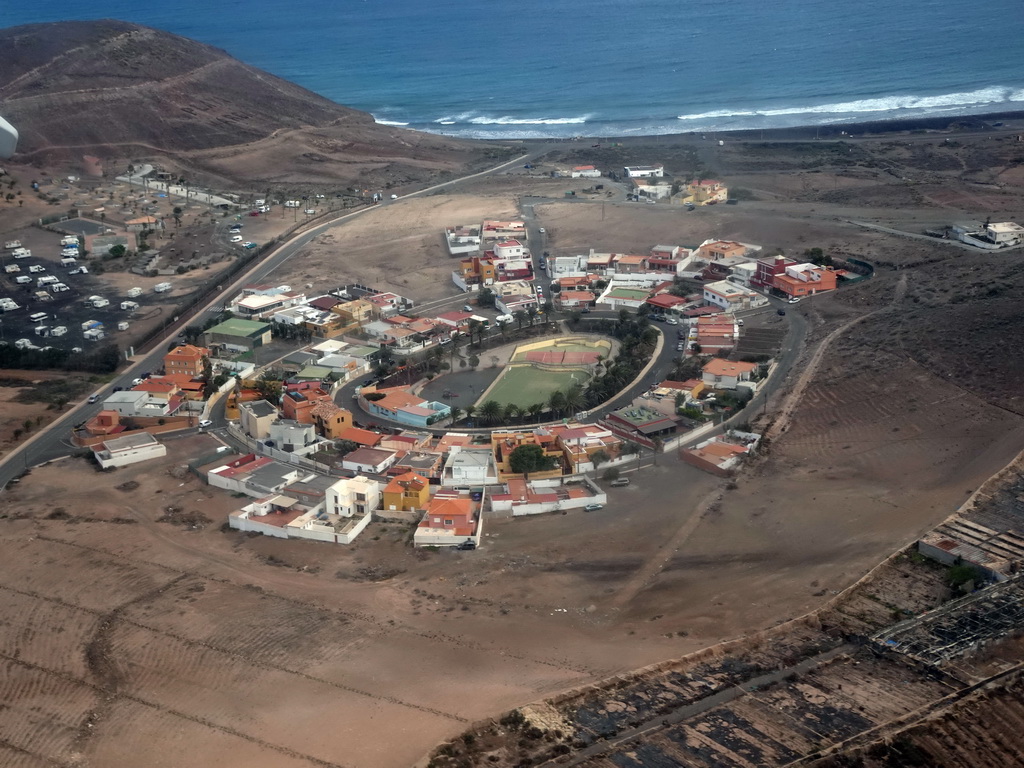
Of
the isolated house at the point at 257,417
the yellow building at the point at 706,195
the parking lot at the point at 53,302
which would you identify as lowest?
the isolated house at the point at 257,417

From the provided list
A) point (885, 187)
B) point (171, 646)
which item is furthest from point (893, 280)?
point (171, 646)

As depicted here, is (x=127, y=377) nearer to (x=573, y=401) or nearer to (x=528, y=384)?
(x=528, y=384)

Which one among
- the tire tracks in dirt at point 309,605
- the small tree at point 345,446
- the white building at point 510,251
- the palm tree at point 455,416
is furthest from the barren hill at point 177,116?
the tire tracks in dirt at point 309,605

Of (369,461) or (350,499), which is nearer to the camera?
(350,499)

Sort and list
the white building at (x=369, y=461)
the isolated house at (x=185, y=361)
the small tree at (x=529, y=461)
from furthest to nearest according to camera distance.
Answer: the isolated house at (x=185, y=361), the white building at (x=369, y=461), the small tree at (x=529, y=461)

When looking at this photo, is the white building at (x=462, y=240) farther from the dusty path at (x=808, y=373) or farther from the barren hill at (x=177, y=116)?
the dusty path at (x=808, y=373)

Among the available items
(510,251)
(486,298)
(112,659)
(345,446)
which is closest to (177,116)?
(510,251)

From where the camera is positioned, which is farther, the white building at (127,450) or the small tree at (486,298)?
the small tree at (486,298)

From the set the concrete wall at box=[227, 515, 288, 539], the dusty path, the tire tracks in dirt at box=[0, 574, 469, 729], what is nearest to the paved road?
the concrete wall at box=[227, 515, 288, 539]
